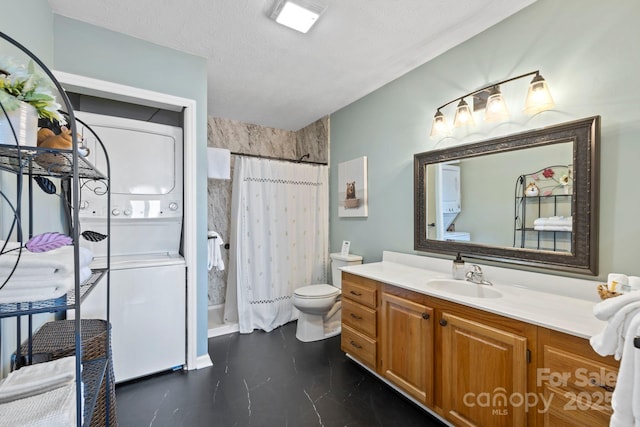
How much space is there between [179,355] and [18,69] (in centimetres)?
204

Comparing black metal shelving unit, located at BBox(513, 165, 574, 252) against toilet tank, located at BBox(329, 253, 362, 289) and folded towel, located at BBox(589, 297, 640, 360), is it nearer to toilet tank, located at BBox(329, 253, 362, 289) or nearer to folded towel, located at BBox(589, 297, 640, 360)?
folded towel, located at BBox(589, 297, 640, 360)

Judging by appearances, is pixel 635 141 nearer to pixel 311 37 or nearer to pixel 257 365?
pixel 311 37

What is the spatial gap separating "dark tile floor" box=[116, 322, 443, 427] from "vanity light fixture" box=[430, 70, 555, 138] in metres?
1.92

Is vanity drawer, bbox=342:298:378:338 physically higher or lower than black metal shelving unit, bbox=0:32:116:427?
lower

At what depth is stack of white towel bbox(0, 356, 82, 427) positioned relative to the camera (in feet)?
2.42

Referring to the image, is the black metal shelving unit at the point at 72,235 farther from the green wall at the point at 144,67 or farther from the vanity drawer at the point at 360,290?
the vanity drawer at the point at 360,290

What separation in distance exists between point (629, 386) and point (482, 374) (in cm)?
61

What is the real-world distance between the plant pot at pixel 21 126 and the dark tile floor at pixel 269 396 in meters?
1.68

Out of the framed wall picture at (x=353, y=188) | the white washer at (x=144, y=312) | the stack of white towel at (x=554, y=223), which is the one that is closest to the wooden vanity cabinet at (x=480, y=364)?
the stack of white towel at (x=554, y=223)

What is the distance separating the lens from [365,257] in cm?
298

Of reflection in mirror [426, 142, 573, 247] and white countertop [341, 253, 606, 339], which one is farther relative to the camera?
reflection in mirror [426, 142, 573, 247]

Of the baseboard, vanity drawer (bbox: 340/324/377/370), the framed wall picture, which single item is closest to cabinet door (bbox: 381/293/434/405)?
vanity drawer (bbox: 340/324/377/370)

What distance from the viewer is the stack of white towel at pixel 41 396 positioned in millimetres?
738

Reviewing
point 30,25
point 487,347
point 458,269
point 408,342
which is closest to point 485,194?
point 458,269
